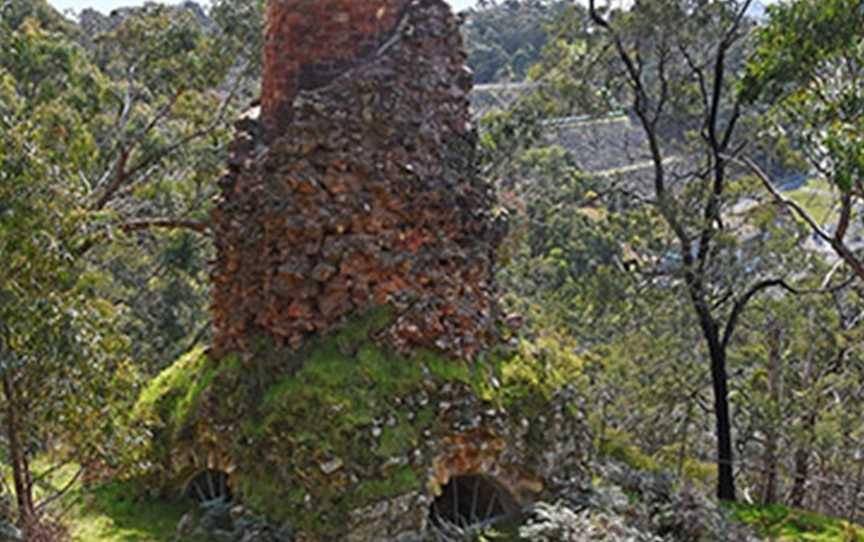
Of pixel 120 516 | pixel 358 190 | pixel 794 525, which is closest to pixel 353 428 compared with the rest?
pixel 358 190

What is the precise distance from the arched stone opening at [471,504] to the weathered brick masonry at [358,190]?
4.59 feet

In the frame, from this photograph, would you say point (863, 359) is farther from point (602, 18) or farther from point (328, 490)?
point (328, 490)

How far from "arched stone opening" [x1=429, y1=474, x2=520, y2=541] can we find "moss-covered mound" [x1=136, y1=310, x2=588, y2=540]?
0.25 m

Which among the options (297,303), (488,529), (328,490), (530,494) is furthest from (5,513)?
(530,494)

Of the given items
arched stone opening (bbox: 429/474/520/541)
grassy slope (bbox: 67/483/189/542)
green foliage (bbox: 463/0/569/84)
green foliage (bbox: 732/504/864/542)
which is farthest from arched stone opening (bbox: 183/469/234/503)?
green foliage (bbox: 463/0/569/84)

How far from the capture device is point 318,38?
8.44 metres

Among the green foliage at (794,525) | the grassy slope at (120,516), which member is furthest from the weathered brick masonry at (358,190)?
the green foliage at (794,525)

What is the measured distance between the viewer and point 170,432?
28.3ft

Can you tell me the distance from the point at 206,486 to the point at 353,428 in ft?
8.27

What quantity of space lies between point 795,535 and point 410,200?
6145 mm

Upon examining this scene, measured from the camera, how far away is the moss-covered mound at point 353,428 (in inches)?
278

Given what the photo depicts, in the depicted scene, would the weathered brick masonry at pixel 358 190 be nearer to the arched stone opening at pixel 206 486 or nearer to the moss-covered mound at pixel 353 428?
the moss-covered mound at pixel 353 428

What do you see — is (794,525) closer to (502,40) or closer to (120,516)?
(120,516)

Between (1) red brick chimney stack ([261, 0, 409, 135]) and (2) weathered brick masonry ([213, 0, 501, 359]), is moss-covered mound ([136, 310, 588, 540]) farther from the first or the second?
(1) red brick chimney stack ([261, 0, 409, 135])
